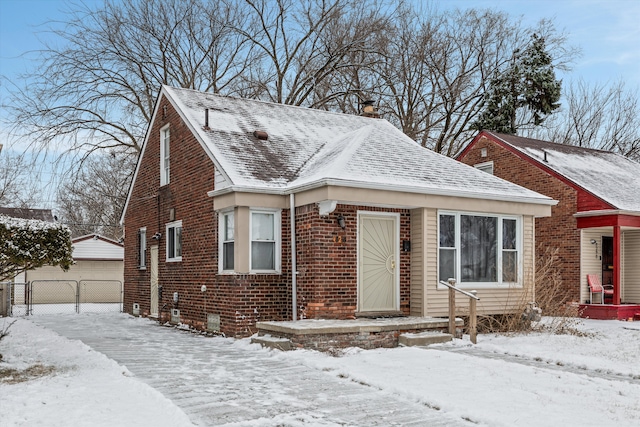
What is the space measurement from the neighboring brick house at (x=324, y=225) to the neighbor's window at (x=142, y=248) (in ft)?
8.93

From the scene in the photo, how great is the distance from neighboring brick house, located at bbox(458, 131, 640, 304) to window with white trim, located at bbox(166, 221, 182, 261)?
35.2 feet

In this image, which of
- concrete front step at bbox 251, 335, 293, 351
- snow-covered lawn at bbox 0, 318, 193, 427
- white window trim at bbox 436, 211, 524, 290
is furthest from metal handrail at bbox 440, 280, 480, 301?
snow-covered lawn at bbox 0, 318, 193, 427

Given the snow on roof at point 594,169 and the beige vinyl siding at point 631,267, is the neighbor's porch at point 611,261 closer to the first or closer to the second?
the beige vinyl siding at point 631,267

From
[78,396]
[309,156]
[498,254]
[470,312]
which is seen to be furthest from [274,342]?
[498,254]

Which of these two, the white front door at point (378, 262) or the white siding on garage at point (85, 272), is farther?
the white siding on garage at point (85, 272)

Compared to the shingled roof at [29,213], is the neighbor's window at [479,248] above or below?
below

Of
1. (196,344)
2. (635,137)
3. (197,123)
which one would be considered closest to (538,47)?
(635,137)

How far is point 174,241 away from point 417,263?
20.9 ft

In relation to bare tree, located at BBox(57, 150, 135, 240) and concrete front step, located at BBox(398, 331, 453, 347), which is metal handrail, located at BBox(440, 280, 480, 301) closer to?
concrete front step, located at BBox(398, 331, 453, 347)

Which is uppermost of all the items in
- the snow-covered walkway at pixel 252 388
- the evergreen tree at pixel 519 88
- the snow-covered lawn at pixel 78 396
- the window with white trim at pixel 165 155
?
the evergreen tree at pixel 519 88

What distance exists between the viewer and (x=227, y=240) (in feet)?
43.6

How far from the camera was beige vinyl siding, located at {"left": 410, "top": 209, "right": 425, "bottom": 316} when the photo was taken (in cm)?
1297

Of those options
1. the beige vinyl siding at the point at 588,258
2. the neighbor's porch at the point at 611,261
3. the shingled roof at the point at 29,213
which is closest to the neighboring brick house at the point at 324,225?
the neighbor's porch at the point at 611,261

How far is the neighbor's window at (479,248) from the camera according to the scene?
13.4m
